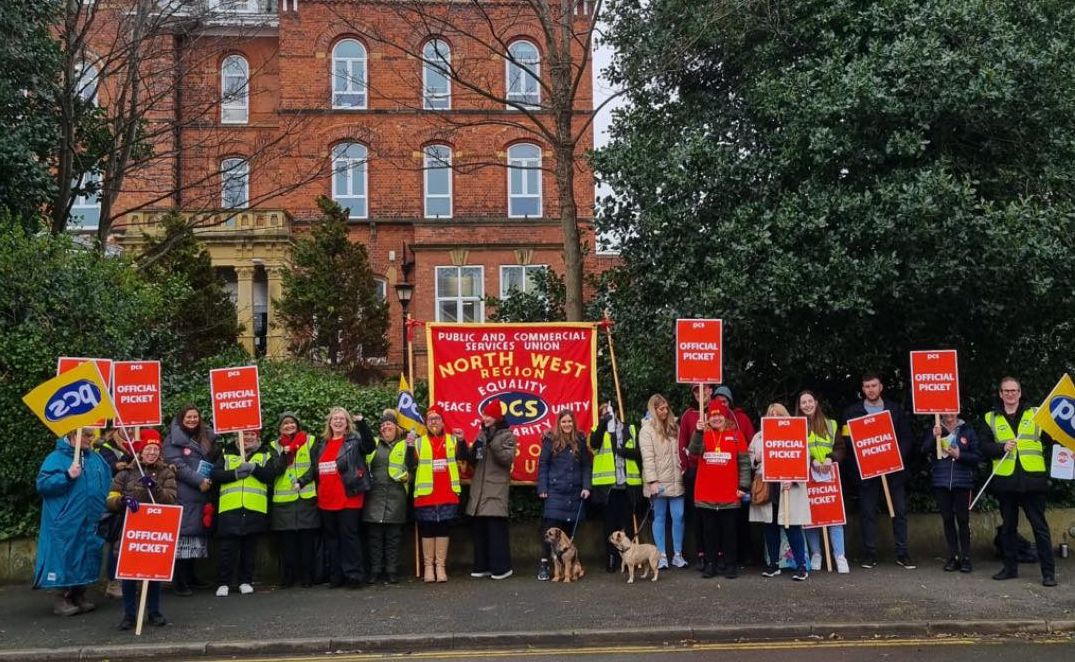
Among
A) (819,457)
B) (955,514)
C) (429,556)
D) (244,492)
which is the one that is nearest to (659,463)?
(819,457)

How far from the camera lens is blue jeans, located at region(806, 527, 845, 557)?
35.9 ft

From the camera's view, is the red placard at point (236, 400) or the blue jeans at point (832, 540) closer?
the red placard at point (236, 400)

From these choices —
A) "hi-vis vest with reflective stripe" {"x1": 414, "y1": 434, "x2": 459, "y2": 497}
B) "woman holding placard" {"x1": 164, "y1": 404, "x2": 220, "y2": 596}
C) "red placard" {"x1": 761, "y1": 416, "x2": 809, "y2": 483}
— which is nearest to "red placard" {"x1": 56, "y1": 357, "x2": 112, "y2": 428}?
"woman holding placard" {"x1": 164, "y1": 404, "x2": 220, "y2": 596}

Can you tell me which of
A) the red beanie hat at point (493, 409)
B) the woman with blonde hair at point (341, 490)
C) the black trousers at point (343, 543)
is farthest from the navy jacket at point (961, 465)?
the black trousers at point (343, 543)

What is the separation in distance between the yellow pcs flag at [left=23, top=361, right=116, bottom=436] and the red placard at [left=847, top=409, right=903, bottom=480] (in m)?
7.72

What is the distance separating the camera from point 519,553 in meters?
11.8

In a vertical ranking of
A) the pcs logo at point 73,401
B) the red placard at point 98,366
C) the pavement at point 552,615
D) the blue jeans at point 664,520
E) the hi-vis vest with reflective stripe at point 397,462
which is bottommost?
the pavement at point 552,615

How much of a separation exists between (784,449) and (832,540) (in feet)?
4.60

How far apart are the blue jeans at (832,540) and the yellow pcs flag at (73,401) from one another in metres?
7.43

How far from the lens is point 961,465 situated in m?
10.6

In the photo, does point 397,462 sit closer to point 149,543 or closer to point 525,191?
point 149,543

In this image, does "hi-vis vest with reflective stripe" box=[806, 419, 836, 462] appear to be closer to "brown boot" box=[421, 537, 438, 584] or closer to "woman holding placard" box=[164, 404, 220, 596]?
"brown boot" box=[421, 537, 438, 584]

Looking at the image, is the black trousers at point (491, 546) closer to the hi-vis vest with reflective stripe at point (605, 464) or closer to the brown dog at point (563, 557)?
the brown dog at point (563, 557)

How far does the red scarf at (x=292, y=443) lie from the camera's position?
35.1 feet
